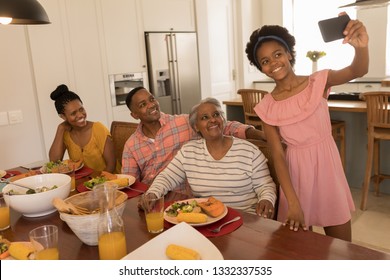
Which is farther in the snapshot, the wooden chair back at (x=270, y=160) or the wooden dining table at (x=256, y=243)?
the wooden chair back at (x=270, y=160)

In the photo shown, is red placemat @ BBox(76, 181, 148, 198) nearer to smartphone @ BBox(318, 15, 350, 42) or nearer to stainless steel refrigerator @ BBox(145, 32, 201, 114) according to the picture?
smartphone @ BBox(318, 15, 350, 42)

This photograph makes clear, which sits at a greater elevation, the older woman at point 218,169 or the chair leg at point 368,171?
the older woman at point 218,169

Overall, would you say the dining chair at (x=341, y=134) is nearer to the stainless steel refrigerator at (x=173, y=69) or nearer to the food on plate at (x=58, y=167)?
the stainless steel refrigerator at (x=173, y=69)

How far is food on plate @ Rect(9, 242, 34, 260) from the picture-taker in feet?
3.49

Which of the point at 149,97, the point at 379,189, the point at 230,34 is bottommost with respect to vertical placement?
the point at 379,189

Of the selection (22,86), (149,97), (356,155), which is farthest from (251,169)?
(22,86)

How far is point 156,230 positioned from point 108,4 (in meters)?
3.12

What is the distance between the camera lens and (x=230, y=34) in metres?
5.48

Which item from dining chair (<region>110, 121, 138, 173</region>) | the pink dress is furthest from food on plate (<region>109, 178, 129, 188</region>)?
dining chair (<region>110, 121, 138, 173</region>)

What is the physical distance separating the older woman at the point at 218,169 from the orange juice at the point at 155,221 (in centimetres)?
30

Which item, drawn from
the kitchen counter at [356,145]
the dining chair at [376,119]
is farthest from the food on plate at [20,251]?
the kitchen counter at [356,145]

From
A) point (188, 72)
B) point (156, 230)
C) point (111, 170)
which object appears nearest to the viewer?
point (156, 230)

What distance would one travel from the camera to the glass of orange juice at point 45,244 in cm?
104
